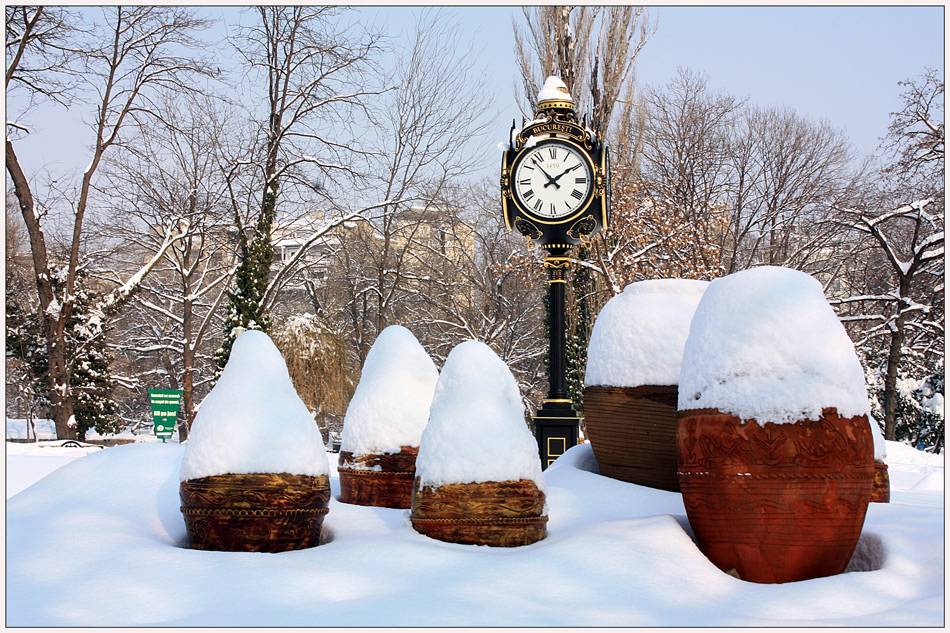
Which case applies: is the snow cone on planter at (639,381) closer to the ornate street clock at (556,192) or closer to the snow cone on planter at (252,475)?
the ornate street clock at (556,192)

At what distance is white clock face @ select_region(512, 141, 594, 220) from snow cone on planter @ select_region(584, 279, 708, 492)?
2.22 meters

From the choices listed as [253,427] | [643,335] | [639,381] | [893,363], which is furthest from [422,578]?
[893,363]

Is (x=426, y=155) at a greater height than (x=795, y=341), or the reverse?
(x=426, y=155)

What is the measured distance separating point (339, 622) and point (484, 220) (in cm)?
2480

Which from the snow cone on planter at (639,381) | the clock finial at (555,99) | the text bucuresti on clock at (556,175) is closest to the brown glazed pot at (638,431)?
the snow cone on planter at (639,381)

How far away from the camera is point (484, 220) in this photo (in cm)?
2780

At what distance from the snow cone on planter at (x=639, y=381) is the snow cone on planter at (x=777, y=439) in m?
1.39

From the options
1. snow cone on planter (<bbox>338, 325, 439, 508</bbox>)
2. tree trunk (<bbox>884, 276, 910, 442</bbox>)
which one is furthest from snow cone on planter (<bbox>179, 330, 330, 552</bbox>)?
tree trunk (<bbox>884, 276, 910, 442</bbox>)

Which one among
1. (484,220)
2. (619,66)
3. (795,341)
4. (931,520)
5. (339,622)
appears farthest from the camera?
(484,220)

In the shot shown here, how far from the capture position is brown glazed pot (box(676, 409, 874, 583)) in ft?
14.0

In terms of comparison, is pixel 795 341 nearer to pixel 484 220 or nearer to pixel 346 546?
pixel 346 546

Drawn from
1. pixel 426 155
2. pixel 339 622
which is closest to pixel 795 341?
pixel 339 622

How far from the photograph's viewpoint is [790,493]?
4285 mm

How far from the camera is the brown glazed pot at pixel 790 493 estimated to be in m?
4.28
